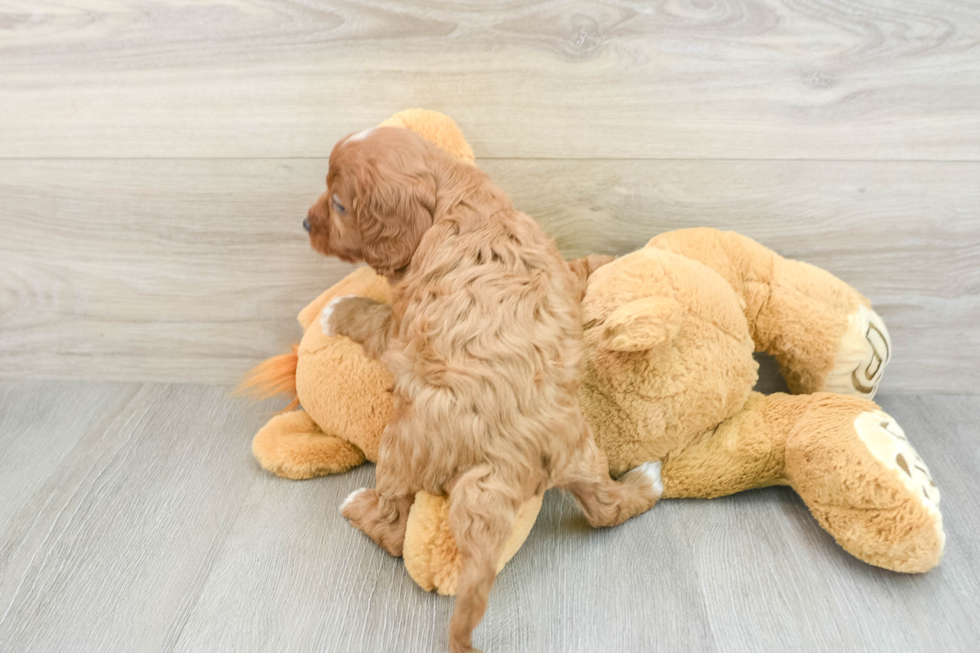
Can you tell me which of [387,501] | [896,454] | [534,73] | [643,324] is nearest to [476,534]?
[387,501]

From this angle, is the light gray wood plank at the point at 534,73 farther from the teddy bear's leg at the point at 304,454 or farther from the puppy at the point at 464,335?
the teddy bear's leg at the point at 304,454

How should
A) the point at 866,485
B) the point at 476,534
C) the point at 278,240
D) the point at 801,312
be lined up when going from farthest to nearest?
the point at 278,240
the point at 801,312
the point at 866,485
the point at 476,534

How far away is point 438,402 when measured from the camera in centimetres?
75

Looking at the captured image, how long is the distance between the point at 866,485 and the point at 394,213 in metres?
0.68

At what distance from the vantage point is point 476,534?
0.71 meters

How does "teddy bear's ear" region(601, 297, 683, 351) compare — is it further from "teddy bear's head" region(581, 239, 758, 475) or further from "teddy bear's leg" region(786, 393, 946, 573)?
"teddy bear's leg" region(786, 393, 946, 573)

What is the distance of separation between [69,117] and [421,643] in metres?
1.01

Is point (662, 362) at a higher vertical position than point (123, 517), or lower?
higher

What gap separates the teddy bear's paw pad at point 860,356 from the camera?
99cm

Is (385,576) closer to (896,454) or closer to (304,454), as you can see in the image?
(304,454)

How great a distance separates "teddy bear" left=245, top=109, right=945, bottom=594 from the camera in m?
0.83

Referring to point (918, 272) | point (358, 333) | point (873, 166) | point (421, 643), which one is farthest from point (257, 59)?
point (918, 272)

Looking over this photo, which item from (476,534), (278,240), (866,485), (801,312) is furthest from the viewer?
(278,240)

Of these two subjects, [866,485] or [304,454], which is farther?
[304,454]
